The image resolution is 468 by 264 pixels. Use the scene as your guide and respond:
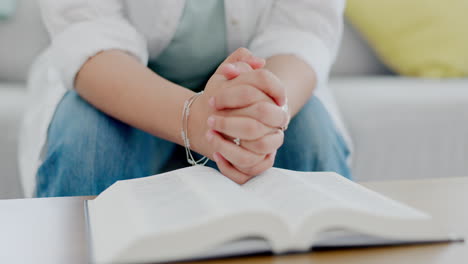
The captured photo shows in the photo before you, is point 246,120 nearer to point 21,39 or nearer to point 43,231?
point 43,231

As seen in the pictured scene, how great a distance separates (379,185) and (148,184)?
0.28m

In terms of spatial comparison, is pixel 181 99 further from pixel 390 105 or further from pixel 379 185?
pixel 390 105

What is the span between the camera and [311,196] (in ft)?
1.54

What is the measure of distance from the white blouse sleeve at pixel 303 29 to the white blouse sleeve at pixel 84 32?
0.67 ft

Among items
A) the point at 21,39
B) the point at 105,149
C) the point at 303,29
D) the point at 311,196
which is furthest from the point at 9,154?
the point at 311,196

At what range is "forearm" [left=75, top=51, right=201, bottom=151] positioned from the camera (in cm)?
75

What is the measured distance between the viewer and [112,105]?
2.63ft

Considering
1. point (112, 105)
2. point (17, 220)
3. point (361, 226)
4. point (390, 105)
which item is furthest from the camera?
point (390, 105)

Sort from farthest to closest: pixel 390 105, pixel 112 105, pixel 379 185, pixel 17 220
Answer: pixel 390 105
pixel 112 105
pixel 379 185
pixel 17 220

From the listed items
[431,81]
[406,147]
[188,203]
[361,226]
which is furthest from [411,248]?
[431,81]

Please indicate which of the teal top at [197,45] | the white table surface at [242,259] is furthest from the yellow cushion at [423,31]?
the white table surface at [242,259]

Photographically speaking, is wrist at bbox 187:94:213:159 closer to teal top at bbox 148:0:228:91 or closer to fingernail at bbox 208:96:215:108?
fingernail at bbox 208:96:215:108

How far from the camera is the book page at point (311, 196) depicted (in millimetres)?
437

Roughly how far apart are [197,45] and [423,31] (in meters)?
0.91
